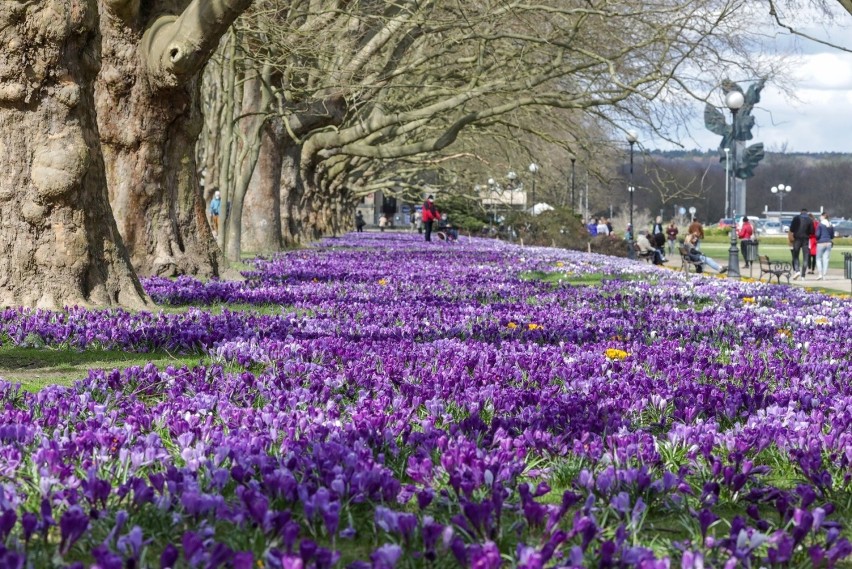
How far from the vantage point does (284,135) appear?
1176 inches

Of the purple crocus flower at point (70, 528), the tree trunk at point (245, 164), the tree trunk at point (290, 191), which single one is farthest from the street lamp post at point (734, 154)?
the purple crocus flower at point (70, 528)

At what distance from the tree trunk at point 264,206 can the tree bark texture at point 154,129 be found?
13047mm

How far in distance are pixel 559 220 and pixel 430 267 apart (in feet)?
95.6

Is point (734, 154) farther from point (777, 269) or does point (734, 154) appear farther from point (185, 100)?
point (185, 100)

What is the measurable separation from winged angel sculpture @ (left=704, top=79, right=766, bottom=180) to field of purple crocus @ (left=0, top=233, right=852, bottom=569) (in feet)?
48.3

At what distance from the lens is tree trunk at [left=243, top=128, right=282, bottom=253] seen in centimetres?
2938

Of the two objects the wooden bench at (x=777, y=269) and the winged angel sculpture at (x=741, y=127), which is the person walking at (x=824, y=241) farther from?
the wooden bench at (x=777, y=269)

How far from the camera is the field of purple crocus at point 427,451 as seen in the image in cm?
309

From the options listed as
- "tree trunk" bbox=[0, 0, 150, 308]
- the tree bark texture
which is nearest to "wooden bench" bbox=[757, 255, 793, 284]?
the tree bark texture

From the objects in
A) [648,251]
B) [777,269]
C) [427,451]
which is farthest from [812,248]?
[427,451]

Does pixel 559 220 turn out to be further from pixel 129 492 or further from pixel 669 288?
pixel 129 492

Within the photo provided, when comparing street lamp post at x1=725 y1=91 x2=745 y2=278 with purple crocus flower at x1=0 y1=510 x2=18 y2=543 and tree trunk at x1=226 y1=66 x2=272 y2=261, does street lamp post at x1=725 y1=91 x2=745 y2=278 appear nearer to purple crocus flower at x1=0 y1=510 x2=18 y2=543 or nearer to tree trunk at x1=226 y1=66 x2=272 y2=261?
tree trunk at x1=226 y1=66 x2=272 y2=261

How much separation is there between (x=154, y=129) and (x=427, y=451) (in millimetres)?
11367

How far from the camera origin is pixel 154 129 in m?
14.8
